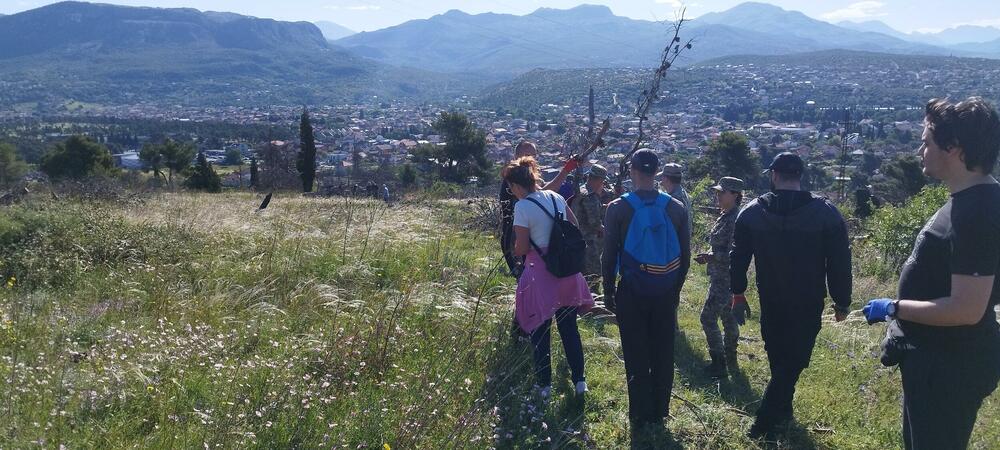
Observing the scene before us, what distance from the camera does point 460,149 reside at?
2812 cm

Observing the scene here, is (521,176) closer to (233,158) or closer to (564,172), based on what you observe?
(564,172)

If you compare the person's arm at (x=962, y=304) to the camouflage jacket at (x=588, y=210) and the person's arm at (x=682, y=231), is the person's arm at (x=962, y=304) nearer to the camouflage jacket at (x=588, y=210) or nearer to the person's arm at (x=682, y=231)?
the person's arm at (x=682, y=231)

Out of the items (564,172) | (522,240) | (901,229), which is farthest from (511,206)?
(901,229)

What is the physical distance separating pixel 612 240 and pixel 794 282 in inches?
40.1

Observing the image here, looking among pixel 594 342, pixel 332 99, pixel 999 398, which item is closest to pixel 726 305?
pixel 594 342

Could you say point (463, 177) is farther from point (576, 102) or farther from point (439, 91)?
point (439, 91)

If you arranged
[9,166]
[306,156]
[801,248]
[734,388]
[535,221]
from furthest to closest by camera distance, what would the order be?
[9,166] → [306,156] → [734,388] → [535,221] → [801,248]

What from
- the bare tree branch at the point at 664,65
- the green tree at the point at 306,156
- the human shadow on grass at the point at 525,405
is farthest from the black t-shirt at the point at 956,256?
the green tree at the point at 306,156


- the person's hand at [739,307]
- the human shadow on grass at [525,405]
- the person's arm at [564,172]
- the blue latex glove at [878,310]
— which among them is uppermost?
the person's arm at [564,172]

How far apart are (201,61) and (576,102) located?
16259cm

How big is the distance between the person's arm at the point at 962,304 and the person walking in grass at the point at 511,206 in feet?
8.95

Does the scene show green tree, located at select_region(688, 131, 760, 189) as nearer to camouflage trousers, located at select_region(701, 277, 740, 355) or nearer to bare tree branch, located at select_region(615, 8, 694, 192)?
bare tree branch, located at select_region(615, 8, 694, 192)

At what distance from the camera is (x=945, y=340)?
2.27 meters

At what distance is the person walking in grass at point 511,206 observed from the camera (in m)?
4.77
